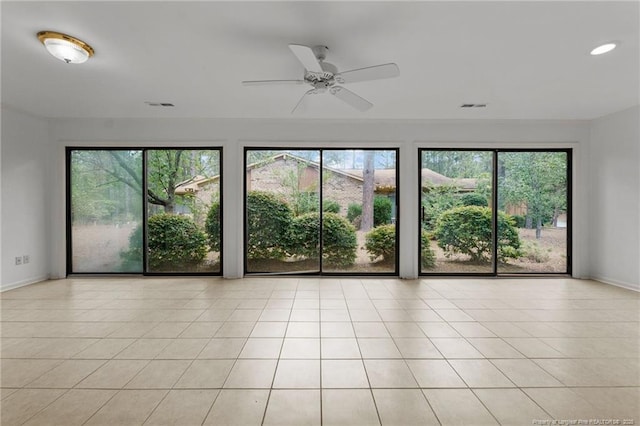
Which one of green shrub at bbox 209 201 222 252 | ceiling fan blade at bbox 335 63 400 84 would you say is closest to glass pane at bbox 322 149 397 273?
green shrub at bbox 209 201 222 252

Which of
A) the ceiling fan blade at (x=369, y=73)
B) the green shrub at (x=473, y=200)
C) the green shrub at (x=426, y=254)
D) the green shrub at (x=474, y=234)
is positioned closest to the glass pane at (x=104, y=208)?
the ceiling fan blade at (x=369, y=73)

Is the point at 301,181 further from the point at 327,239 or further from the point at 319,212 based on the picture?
the point at 327,239

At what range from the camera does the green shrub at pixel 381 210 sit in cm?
517

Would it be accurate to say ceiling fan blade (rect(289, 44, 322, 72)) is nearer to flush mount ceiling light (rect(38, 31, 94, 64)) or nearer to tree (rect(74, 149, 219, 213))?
flush mount ceiling light (rect(38, 31, 94, 64))

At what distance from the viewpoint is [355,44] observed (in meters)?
2.62

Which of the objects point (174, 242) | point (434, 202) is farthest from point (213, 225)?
point (434, 202)

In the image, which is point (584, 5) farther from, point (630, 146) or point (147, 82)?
point (147, 82)

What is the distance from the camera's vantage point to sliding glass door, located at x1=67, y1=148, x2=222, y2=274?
16.5 ft

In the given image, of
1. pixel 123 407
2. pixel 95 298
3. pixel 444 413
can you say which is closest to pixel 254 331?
pixel 123 407

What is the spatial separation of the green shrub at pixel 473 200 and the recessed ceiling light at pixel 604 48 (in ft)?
8.73

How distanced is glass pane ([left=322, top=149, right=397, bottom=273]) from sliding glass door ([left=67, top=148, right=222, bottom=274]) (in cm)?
195

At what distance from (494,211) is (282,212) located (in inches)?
144

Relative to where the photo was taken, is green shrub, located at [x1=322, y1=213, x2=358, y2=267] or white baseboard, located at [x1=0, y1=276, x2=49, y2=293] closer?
white baseboard, located at [x1=0, y1=276, x2=49, y2=293]

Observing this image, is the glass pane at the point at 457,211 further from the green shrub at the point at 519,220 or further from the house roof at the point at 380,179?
the green shrub at the point at 519,220
